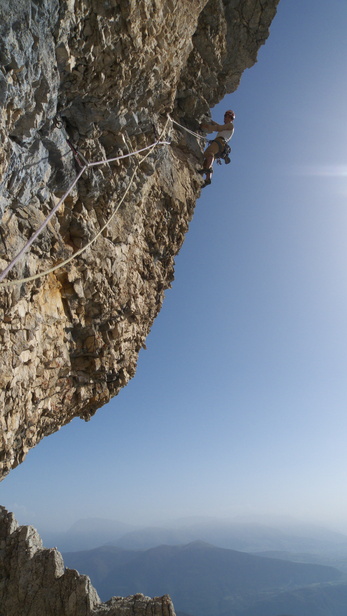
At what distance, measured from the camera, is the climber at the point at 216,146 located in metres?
12.0

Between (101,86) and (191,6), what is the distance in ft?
10.7

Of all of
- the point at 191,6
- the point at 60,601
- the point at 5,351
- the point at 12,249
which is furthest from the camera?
the point at 60,601

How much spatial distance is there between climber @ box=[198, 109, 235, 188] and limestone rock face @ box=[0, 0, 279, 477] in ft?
4.46

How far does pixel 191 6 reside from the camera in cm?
716

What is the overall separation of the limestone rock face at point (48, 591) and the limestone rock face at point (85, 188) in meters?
3.49

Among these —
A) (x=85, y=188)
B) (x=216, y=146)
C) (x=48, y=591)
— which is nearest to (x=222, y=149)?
(x=216, y=146)

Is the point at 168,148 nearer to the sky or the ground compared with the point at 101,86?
nearer to the sky

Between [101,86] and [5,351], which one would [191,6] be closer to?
[101,86]

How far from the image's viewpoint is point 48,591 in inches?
328

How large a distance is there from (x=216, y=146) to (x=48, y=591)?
1311cm

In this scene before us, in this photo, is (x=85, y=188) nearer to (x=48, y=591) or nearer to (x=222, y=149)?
(x=222, y=149)

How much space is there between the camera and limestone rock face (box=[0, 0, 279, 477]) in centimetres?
442

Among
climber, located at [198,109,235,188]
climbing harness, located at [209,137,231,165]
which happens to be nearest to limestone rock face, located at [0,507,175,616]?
climber, located at [198,109,235,188]

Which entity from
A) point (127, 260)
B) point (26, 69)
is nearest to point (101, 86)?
point (26, 69)
